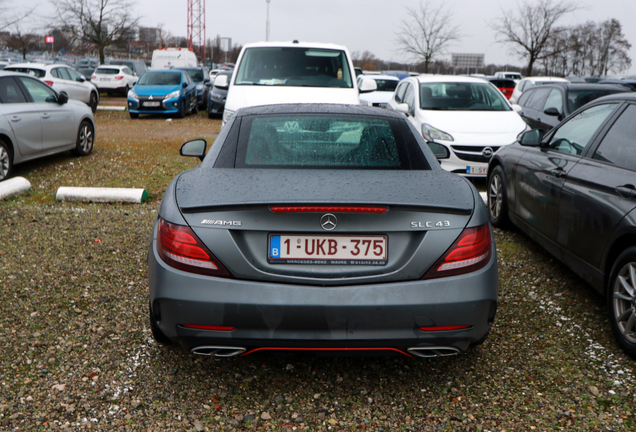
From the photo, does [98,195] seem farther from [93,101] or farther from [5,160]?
[93,101]

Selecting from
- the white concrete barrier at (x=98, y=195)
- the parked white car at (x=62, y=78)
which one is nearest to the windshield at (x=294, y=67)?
the white concrete barrier at (x=98, y=195)

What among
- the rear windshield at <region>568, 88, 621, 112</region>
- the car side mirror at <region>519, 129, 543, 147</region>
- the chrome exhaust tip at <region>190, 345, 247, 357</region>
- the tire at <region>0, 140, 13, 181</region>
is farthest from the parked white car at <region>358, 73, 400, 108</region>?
the chrome exhaust tip at <region>190, 345, 247, 357</region>

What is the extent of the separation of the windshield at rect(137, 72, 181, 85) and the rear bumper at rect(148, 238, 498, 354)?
18.0 m

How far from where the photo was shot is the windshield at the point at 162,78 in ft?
63.4

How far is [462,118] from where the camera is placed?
351 inches

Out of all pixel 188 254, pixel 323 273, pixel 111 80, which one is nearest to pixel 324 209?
pixel 323 273

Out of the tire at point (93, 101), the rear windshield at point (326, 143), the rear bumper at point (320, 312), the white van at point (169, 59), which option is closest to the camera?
the rear bumper at point (320, 312)

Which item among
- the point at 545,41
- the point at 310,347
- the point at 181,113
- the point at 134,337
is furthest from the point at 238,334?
the point at 545,41

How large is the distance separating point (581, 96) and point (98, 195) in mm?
7937

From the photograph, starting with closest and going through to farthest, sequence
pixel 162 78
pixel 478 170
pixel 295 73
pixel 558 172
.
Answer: pixel 558 172 < pixel 478 170 < pixel 295 73 < pixel 162 78

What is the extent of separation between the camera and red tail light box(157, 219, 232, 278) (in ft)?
8.32

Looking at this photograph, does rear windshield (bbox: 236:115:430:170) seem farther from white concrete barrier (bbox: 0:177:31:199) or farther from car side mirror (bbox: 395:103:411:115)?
car side mirror (bbox: 395:103:411:115)

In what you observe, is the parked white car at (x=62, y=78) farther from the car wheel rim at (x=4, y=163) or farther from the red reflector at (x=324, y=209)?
the red reflector at (x=324, y=209)

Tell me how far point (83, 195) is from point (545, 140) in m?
5.32
